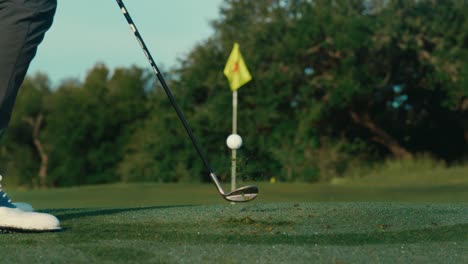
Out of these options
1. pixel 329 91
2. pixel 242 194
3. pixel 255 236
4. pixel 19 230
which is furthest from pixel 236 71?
pixel 329 91

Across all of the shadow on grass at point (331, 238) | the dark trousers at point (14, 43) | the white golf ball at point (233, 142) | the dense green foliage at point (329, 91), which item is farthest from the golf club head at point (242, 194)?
the dense green foliage at point (329, 91)

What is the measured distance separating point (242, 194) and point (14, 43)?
1.42 metres

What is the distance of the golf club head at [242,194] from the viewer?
4047 mm

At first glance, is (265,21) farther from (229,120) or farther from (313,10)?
(229,120)

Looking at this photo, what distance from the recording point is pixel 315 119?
84.2ft

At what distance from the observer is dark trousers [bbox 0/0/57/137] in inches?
131

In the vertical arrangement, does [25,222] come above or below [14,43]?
below

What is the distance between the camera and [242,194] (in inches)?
161

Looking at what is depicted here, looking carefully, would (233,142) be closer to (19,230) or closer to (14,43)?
(19,230)

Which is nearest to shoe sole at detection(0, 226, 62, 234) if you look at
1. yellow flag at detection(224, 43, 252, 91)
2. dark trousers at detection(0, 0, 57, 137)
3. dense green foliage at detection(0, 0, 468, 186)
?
dark trousers at detection(0, 0, 57, 137)

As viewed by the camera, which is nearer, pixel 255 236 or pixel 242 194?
pixel 255 236

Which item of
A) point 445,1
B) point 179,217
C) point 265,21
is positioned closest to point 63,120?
point 265,21

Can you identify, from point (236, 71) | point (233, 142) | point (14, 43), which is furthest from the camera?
point (236, 71)

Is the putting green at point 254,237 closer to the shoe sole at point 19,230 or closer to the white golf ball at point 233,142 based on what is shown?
the shoe sole at point 19,230
